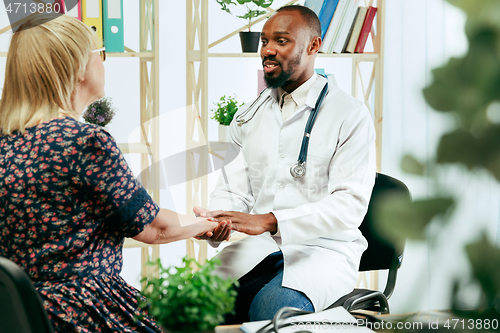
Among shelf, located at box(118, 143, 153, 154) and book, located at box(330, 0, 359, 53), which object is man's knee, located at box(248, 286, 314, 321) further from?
book, located at box(330, 0, 359, 53)

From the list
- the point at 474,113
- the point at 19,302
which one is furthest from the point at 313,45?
the point at 474,113

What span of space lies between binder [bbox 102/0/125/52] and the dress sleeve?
4.89 ft

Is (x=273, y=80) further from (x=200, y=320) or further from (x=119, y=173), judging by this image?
(x=200, y=320)

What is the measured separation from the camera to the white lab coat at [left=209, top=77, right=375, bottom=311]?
4.78 feet

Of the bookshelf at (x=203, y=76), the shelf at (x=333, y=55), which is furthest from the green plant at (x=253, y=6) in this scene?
the shelf at (x=333, y=55)

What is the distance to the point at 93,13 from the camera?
2340mm

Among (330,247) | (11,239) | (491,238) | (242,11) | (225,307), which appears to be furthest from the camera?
(242,11)

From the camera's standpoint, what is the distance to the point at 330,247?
4.99 ft

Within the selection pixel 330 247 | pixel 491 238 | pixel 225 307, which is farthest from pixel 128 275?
pixel 491 238

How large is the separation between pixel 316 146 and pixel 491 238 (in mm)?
1436

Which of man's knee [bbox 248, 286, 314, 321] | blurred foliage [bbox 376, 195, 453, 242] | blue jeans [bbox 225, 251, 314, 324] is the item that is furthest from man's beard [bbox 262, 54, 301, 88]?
blurred foliage [bbox 376, 195, 453, 242]

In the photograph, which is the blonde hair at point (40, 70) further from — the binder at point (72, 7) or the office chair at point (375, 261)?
the binder at point (72, 7)

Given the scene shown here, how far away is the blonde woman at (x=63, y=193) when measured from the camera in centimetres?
101

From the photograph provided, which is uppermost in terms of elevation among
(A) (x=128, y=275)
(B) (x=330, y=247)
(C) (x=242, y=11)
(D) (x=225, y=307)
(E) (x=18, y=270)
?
(C) (x=242, y=11)
